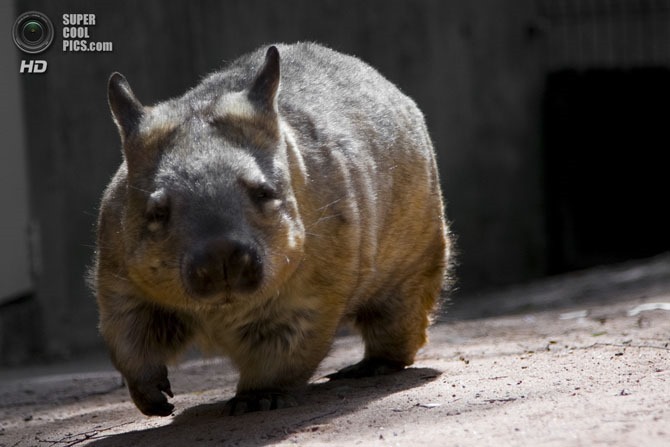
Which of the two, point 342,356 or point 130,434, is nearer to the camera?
point 130,434

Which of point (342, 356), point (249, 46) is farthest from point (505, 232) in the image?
point (342, 356)

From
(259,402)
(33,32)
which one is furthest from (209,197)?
(33,32)

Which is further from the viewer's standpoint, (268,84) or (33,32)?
(33,32)

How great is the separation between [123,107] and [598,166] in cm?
895

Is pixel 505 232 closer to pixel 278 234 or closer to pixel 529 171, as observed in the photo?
pixel 529 171

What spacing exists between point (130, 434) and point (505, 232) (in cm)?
850

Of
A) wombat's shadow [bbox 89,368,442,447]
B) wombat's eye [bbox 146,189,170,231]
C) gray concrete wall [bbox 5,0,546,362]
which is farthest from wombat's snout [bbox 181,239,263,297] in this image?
gray concrete wall [bbox 5,0,546,362]

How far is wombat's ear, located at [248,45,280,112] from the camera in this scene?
4.73 m

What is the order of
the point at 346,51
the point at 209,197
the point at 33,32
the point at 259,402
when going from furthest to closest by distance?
1. the point at 346,51
2. the point at 33,32
3. the point at 259,402
4. the point at 209,197

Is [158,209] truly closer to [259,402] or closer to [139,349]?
[139,349]

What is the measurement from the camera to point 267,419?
4.32 meters

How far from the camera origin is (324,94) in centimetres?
542

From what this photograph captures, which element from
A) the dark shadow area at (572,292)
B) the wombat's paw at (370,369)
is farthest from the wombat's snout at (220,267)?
the dark shadow area at (572,292)

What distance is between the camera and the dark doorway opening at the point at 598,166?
1268 cm
